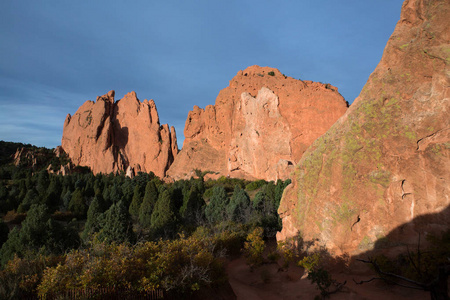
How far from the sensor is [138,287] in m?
7.43

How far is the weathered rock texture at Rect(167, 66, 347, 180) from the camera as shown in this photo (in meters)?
38.5

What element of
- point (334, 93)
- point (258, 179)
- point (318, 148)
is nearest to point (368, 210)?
point (318, 148)

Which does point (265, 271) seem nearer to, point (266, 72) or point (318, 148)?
point (318, 148)

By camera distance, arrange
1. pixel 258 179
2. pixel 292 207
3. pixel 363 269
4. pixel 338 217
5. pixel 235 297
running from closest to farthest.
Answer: pixel 363 269 → pixel 338 217 → pixel 235 297 → pixel 292 207 → pixel 258 179

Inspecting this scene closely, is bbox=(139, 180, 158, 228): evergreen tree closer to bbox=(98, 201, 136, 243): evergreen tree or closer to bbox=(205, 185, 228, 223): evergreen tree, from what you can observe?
→ bbox=(205, 185, 228, 223): evergreen tree

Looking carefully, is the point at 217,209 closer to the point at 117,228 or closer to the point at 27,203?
the point at 117,228

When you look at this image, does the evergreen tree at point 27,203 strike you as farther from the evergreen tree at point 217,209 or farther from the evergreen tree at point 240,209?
the evergreen tree at point 240,209

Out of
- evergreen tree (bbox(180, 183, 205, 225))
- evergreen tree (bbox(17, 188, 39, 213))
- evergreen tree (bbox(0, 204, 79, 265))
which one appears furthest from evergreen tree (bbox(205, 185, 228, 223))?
evergreen tree (bbox(17, 188, 39, 213))

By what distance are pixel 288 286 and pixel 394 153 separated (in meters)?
6.43

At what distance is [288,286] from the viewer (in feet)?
35.7

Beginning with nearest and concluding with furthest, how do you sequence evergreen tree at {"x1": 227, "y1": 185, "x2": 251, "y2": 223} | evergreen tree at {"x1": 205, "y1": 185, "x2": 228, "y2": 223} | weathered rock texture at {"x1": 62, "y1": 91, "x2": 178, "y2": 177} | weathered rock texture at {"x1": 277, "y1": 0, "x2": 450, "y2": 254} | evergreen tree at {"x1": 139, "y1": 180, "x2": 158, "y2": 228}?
1. weathered rock texture at {"x1": 277, "y1": 0, "x2": 450, "y2": 254}
2. evergreen tree at {"x1": 227, "y1": 185, "x2": 251, "y2": 223}
3. evergreen tree at {"x1": 205, "y1": 185, "x2": 228, "y2": 223}
4. evergreen tree at {"x1": 139, "y1": 180, "x2": 158, "y2": 228}
5. weathered rock texture at {"x1": 62, "y1": 91, "x2": 178, "y2": 177}

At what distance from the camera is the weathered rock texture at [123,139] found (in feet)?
196

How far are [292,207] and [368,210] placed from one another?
3.37 metres

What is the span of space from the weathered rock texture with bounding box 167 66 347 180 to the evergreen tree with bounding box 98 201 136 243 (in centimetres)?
2705
